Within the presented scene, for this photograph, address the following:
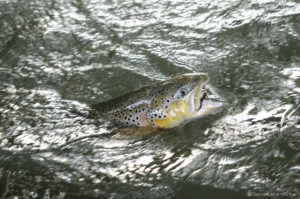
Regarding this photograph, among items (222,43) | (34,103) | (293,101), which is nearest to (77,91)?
(34,103)

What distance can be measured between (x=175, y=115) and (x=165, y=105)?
0.47ft

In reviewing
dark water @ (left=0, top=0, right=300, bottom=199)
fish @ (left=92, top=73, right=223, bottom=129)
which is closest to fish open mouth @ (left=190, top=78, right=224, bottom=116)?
fish @ (left=92, top=73, right=223, bottom=129)

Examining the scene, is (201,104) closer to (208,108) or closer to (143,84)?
(208,108)

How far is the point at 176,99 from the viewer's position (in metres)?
4.28

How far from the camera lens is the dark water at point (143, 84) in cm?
384

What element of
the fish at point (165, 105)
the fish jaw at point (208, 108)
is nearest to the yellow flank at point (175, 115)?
the fish at point (165, 105)

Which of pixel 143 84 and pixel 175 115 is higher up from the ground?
pixel 143 84

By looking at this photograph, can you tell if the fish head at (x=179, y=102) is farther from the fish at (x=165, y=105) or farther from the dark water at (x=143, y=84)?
the dark water at (x=143, y=84)

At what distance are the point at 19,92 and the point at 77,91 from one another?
30.2 inches

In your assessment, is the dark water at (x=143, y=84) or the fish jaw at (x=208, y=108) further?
the fish jaw at (x=208, y=108)

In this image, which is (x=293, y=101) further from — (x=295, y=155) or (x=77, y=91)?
(x=77, y=91)

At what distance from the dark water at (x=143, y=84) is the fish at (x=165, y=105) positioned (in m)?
0.17

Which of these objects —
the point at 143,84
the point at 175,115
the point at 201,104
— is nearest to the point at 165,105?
the point at 175,115

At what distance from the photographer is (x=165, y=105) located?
4.32m
